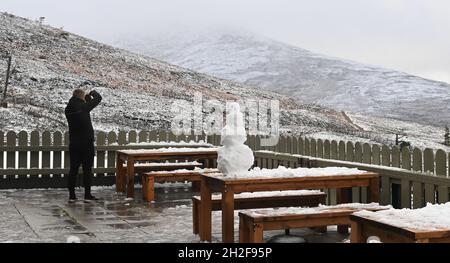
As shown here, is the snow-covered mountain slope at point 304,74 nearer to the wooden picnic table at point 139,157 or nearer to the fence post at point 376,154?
the wooden picnic table at point 139,157

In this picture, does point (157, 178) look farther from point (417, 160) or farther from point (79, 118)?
point (417, 160)

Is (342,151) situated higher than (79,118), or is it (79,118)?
(79,118)

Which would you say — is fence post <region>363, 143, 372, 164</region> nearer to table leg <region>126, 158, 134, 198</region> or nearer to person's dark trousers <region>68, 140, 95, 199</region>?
table leg <region>126, 158, 134, 198</region>

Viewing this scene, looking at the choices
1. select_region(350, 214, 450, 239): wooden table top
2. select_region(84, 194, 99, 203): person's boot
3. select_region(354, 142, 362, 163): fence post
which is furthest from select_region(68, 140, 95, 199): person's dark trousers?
select_region(350, 214, 450, 239): wooden table top

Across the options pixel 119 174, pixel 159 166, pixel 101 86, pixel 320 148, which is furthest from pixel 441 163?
pixel 101 86

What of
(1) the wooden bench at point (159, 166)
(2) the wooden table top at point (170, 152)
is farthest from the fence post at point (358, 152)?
(1) the wooden bench at point (159, 166)

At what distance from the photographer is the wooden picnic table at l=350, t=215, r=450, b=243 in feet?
12.3

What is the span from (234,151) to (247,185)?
0.48m

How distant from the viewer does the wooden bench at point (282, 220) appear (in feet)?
19.1

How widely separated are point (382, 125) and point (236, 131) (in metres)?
37.9

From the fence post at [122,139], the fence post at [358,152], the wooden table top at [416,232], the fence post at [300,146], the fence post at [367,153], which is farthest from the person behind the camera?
the fence post at [122,139]

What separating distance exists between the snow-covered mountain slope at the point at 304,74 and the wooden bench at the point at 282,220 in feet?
168

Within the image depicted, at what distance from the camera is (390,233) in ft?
13.2

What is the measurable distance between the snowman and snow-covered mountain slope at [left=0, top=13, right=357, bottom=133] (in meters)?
20.1
